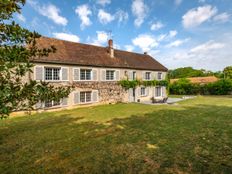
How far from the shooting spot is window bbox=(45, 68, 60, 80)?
14.6 metres

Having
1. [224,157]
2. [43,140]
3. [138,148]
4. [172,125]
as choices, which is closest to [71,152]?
[43,140]

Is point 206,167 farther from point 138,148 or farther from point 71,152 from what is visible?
point 71,152

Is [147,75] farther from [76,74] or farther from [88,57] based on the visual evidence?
[76,74]

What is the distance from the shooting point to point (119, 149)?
5789 millimetres

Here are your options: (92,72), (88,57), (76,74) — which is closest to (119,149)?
(76,74)

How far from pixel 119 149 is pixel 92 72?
12.8 meters

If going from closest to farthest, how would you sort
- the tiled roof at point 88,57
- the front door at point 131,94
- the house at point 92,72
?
the house at point 92,72, the tiled roof at point 88,57, the front door at point 131,94

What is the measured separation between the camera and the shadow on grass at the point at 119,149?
4582 millimetres

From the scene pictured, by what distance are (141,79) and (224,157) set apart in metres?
18.0

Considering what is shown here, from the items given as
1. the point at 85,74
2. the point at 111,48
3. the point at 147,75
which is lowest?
the point at 85,74

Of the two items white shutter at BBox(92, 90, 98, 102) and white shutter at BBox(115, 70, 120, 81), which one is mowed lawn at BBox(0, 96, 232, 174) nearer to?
white shutter at BBox(92, 90, 98, 102)

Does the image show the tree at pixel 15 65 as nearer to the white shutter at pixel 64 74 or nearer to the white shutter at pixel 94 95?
the white shutter at pixel 64 74

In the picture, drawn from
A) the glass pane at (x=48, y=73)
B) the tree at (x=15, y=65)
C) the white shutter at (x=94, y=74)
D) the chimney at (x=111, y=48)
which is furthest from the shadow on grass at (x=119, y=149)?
the chimney at (x=111, y=48)

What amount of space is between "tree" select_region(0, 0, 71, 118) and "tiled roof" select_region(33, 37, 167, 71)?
37.8 feet
